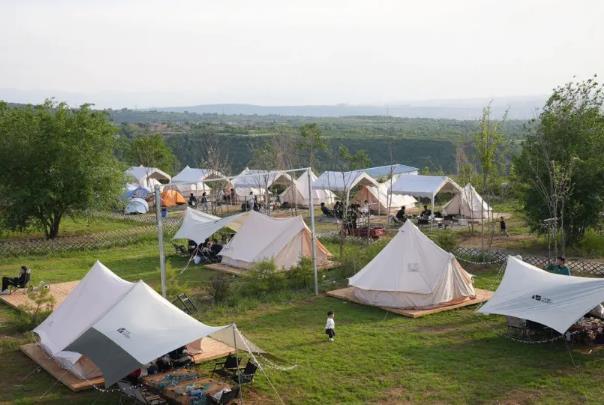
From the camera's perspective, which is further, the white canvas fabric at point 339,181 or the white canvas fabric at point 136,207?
the white canvas fabric at point 136,207

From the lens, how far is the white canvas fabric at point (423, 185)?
3403 centimetres

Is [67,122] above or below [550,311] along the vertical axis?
above

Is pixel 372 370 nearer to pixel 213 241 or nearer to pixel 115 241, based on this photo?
pixel 213 241

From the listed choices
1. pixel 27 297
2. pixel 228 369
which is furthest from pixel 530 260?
pixel 27 297

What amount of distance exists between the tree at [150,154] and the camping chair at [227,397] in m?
47.8

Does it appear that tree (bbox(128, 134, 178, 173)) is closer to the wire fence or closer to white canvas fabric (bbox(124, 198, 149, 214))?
white canvas fabric (bbox(124, 198, 149, 214))

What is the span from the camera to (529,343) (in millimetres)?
14266

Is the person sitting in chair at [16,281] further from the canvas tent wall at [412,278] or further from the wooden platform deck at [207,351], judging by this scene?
the canvas tent wall at [412,278]

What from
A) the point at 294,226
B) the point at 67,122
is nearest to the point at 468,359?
the point at 294,226

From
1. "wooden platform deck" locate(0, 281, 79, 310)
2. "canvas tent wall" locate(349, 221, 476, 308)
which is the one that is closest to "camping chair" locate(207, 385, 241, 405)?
"canvas tent wall" locate(349, 221, 476, 308)

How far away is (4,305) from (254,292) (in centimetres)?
733

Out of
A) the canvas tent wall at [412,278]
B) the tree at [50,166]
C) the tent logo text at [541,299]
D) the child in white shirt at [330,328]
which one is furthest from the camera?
the tree at [50,166]

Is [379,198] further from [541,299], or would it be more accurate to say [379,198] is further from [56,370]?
[56,370]

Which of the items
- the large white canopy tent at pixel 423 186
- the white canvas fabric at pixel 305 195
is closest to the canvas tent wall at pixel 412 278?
the large white canopy tent at pixel 423 186
